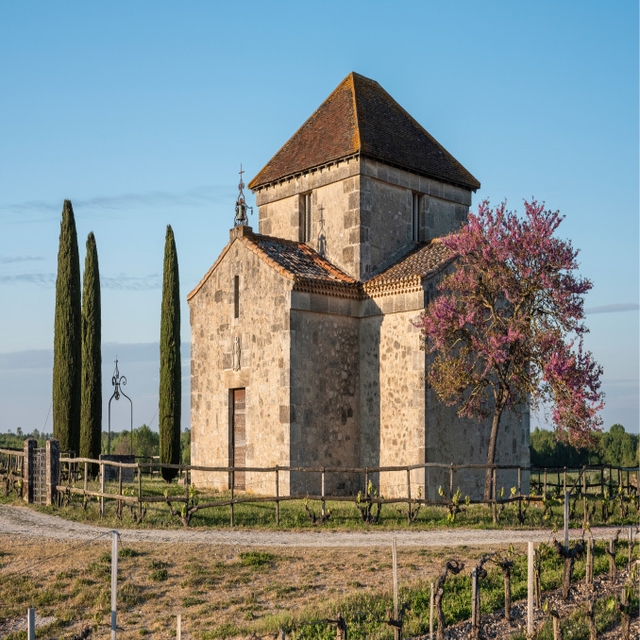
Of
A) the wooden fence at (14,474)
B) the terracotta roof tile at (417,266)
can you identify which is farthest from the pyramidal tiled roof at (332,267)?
the wooden fence at (14,474)

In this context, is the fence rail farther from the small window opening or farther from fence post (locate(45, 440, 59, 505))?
the small window opening

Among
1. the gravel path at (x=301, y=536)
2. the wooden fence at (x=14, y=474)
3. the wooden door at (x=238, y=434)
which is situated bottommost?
the gravel path at (x=301, y=536)

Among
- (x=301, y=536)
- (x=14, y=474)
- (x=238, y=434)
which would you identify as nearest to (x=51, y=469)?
(x=14, y=474)

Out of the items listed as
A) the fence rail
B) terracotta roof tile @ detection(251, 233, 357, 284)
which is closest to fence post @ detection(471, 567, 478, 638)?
the fence rail

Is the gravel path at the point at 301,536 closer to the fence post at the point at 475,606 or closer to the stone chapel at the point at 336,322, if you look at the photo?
the fence post at the point at 475,606

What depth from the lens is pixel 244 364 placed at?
25.9 metres

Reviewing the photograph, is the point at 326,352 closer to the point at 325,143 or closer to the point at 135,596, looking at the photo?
the point at 325,143

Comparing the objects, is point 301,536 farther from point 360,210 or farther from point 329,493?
point 360,210

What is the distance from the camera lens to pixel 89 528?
19.2 metres

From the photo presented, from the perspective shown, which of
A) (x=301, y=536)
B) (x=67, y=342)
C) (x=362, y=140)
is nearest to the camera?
(x=301, y=536)

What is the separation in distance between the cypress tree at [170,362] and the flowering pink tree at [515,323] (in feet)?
44.2

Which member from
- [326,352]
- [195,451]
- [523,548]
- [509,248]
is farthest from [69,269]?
[523,548]

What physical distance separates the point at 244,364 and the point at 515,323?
8235 mm

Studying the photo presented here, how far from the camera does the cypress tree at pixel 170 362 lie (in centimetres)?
3334
